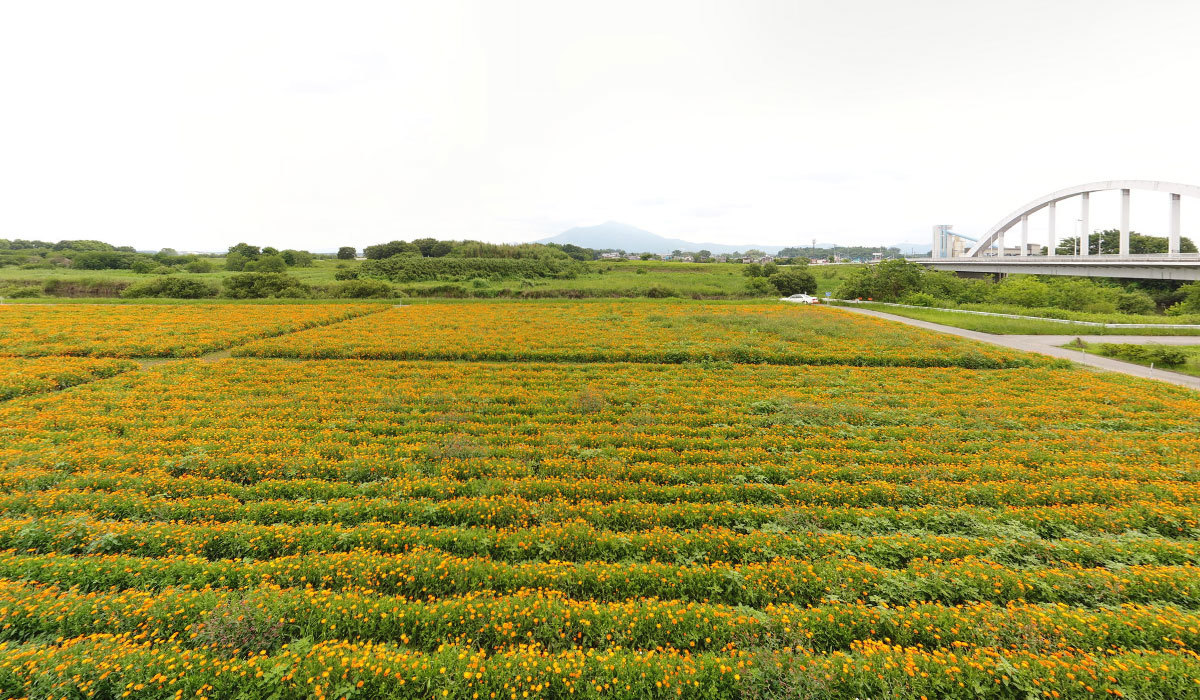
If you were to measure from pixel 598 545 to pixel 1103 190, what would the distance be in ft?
310

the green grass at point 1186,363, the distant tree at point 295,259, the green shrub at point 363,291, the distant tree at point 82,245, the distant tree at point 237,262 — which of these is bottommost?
the green grass at point 1186,363

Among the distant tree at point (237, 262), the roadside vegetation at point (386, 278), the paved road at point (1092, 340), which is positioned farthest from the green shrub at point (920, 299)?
the distant tree at point (237, 262)

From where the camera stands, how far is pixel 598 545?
6.78m

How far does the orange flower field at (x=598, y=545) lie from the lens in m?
4.41

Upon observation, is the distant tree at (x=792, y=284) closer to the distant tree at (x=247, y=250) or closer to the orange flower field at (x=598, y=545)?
the orange flower field at (x=598, y=545)

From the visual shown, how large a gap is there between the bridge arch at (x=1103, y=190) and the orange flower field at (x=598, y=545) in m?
66.7

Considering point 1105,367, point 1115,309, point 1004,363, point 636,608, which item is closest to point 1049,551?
point 636,608

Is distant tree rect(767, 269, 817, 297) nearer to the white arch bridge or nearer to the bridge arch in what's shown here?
the white arch bridge

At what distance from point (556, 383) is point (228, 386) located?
1155 cm

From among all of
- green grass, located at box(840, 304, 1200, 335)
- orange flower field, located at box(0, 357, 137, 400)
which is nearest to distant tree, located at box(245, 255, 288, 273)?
orange flower field, located at box(0, 357, 137, 400)

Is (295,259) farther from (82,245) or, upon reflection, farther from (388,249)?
(82,245)

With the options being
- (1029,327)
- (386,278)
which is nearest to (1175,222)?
(1029,327)

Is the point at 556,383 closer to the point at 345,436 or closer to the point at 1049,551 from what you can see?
the point at 345,436

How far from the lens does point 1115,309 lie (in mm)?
45500
